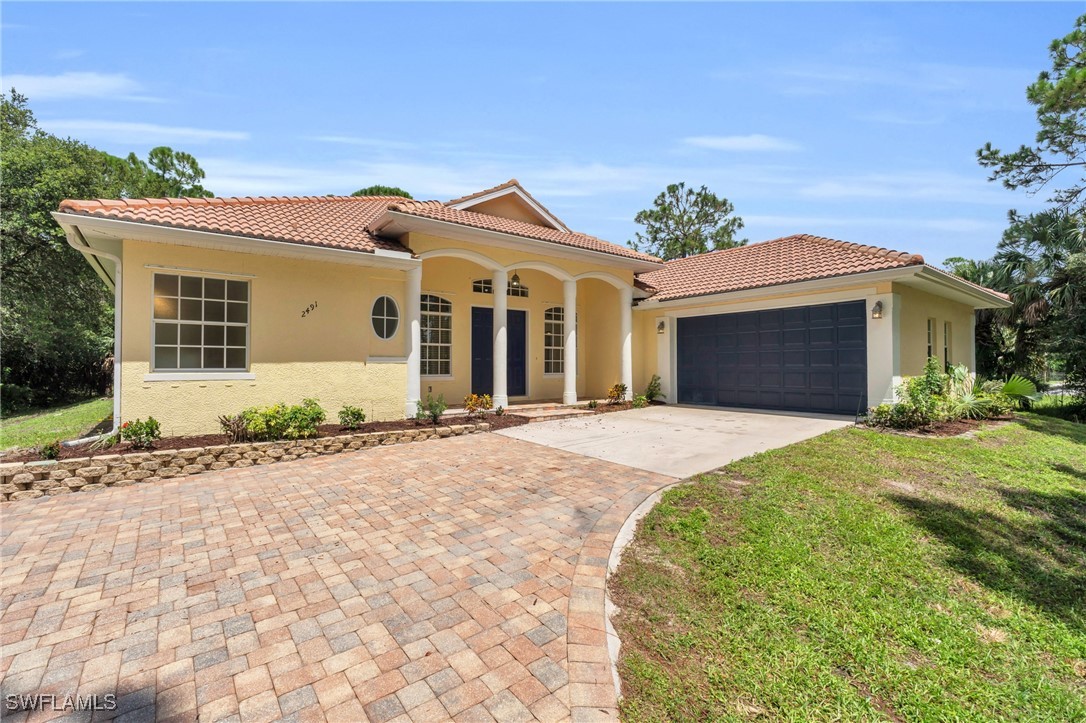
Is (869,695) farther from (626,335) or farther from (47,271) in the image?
(47,271)

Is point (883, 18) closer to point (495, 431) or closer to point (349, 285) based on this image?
point (495, 431)

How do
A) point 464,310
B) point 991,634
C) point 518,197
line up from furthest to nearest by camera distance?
point 518,197, point 464,310, point 991,634

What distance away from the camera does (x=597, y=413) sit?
1182 cm

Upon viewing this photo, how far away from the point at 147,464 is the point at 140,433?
69 centimetres

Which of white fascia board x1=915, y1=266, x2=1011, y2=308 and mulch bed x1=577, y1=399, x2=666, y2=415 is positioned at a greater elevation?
white fascia board x1=915, y1=266, x2=1011, y2=308

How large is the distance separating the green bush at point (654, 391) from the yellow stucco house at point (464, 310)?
223 mm

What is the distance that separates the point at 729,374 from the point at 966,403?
5307mm

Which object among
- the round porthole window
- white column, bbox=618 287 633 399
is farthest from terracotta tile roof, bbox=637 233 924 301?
the round porthole window

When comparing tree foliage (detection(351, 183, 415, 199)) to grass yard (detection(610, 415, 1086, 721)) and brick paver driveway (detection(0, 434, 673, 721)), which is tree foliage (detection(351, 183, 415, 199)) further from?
grass yard (detection(610, 415, 1086, 721))

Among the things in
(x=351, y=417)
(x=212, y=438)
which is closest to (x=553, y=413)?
(x=351, y=417)

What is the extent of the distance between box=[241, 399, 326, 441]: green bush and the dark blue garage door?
10454 millimetres

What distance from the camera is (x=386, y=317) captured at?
977cm

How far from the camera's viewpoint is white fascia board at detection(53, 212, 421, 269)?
266 inches

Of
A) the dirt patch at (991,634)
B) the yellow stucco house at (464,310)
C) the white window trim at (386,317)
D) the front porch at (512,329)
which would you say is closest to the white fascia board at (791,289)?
the yellow stucco house at (464,310)
